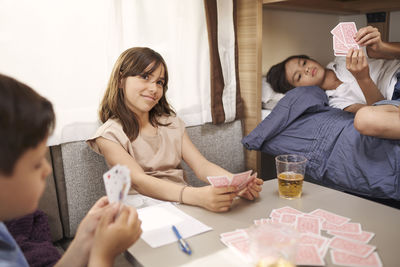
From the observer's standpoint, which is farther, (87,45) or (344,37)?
(344,37)

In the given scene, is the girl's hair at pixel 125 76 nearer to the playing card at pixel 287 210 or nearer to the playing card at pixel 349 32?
the playing card at pixel 287 210

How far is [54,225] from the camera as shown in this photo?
4.86 ft

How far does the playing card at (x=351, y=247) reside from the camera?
73cm

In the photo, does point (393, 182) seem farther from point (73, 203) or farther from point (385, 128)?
point (73, 203)

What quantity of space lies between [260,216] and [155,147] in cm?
64

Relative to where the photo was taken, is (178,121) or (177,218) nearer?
(177,218)

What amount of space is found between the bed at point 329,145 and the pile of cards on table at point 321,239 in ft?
1.97

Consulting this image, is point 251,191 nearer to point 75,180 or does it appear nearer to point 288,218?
point 288,218

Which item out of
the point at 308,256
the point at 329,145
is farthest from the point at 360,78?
the point at 308,256

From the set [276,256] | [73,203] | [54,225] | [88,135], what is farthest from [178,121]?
[276,256]

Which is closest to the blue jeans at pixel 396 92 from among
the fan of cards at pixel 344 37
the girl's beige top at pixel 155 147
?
the fan of cards at pixel 344 37

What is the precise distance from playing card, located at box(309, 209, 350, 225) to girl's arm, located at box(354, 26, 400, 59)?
3.34ft

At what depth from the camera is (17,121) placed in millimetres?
536

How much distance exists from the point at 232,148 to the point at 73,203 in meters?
0.92
